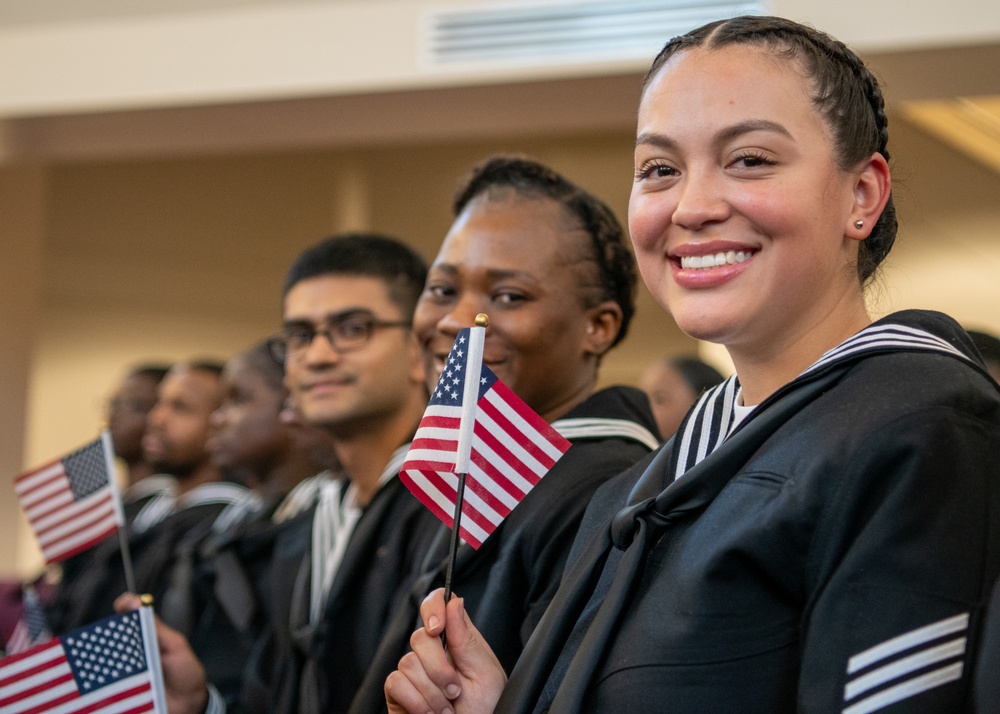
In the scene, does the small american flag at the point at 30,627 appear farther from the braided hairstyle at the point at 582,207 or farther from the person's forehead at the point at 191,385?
the braided hairstyle at the point at 582,207

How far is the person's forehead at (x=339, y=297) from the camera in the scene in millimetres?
3244

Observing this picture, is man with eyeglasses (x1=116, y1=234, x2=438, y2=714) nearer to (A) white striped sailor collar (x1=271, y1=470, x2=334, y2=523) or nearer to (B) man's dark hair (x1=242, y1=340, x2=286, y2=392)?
(A) white striped sailor collar (x1=271, y1=470, x2=334, y2=523)

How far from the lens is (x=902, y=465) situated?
1.28 m

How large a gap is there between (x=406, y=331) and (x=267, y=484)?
1911 millimetres

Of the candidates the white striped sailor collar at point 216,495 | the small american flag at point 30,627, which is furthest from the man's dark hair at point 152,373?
the small american flag at point 30,627

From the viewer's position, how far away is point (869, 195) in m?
1.60

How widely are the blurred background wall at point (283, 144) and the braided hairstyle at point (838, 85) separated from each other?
12 centimetres

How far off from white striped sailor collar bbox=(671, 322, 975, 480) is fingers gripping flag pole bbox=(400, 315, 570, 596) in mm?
255

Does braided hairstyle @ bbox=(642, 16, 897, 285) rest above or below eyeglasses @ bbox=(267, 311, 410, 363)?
above

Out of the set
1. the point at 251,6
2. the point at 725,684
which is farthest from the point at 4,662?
the point at 251,6

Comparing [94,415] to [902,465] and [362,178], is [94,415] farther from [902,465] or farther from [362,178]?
[902,465]

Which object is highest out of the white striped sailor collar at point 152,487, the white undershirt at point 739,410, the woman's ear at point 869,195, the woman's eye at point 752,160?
the woman's eye at point 752,160

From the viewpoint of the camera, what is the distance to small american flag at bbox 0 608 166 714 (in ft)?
8.01

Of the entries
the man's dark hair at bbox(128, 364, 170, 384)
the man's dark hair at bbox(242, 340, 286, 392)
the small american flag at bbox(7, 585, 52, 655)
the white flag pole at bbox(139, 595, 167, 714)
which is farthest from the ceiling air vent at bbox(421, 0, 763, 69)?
the white flag pole at bbox(139, 595, 167, 714)
